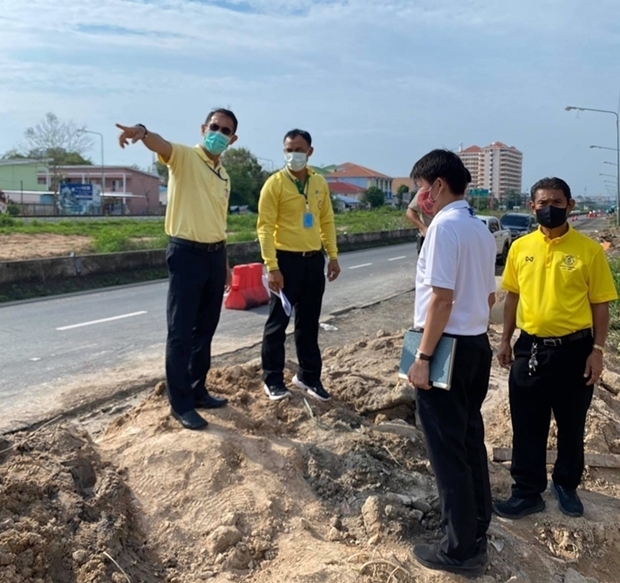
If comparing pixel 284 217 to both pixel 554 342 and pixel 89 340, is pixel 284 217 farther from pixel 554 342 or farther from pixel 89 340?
pixel 89 340

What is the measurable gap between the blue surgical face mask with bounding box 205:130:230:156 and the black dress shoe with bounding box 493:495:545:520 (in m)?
2.86

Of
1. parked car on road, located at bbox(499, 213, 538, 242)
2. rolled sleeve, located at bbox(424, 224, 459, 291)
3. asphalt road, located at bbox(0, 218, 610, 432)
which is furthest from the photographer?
parked car on road, located at bbox(499, 213, 538, 242)

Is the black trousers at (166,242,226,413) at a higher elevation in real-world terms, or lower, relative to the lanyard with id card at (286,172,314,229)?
lower

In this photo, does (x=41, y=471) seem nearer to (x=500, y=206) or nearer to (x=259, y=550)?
(x=259, y=550)

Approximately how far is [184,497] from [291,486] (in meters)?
0.60

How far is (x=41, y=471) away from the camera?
3.52 metres

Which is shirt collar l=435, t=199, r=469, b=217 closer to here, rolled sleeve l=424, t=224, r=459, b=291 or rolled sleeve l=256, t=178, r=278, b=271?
rolled sleeve l=424, t=224, r=459, b=291

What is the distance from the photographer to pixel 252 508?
3529 mm

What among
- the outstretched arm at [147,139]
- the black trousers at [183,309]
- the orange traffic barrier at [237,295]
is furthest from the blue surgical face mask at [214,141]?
the orange traffic barrier at [237,295]

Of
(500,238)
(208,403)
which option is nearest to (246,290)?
(208,403)

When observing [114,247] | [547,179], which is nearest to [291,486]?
[547,179]

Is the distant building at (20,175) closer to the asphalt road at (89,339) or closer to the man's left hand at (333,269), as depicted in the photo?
the asphalt road at (89,339)

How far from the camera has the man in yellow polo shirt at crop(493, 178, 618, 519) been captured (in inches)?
159

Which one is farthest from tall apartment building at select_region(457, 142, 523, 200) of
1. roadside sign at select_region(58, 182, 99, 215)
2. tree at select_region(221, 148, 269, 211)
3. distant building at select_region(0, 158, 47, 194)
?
distant building at select_region(0, 158, 47, 194)
